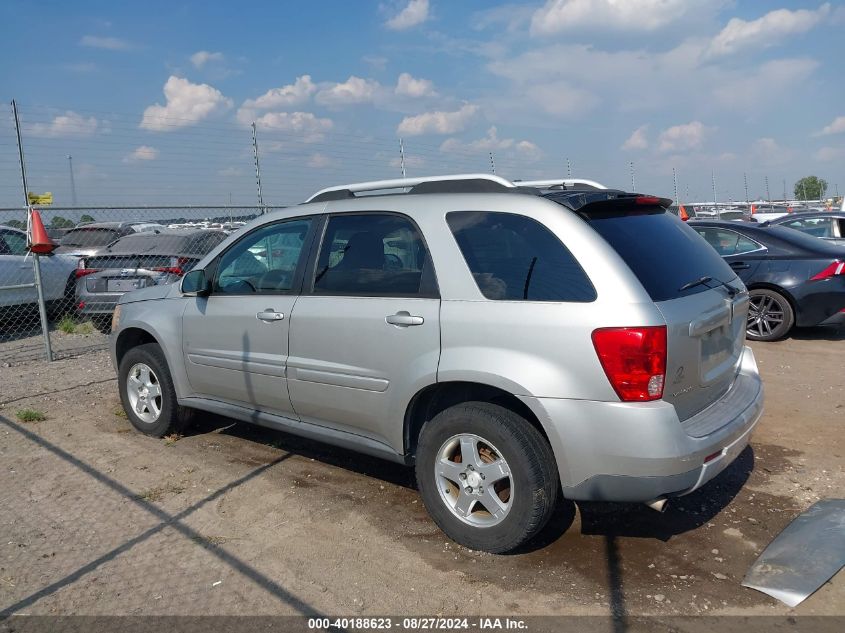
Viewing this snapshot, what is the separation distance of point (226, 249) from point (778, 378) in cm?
533

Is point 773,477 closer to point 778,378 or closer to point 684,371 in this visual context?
point 684,371

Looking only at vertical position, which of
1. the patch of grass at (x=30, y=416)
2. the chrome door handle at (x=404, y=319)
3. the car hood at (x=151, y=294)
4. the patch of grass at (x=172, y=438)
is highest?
the car hood at (x=151, y=294)

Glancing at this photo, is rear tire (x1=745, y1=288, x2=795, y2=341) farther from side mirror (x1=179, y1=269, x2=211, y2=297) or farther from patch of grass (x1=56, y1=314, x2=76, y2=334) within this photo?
patch of grass (x1=56, y1=314, x2=76, y2=334)

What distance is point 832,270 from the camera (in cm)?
857

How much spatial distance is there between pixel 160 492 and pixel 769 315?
24.0 feet

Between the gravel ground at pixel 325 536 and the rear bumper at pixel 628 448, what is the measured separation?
0.50 m

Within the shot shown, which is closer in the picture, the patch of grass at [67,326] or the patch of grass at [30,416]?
the patch of grass at [30,416]

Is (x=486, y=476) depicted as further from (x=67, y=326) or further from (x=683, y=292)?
(x=67, y=326)

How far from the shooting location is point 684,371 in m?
3.42

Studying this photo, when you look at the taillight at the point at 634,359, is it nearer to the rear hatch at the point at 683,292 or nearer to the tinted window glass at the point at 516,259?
the rear hatch at the point at 683,292

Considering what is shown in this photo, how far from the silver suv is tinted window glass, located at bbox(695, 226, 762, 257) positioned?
5.24m

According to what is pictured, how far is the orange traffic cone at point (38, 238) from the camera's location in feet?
26.0

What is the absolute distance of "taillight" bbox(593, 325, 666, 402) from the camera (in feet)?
10.7

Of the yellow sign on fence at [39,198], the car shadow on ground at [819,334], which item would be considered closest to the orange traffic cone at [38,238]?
the yellow sign on fence at [39,198]
